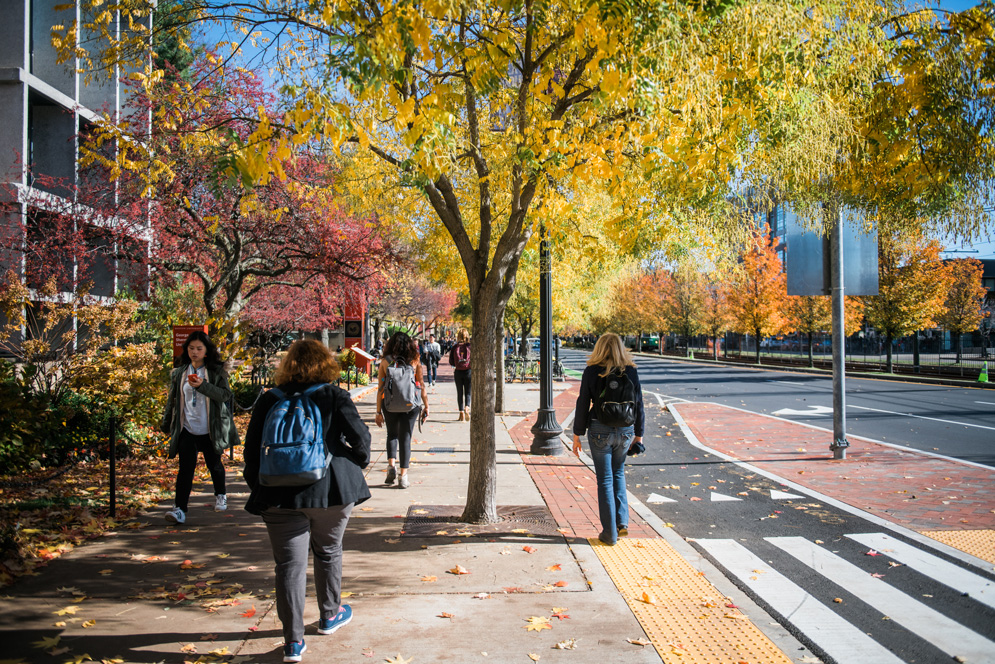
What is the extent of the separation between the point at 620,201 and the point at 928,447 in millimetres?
7551

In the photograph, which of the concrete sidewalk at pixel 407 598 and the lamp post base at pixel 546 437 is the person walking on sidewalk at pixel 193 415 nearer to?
the concrete sidewalk at pixel 407 598

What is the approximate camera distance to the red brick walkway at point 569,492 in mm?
6625

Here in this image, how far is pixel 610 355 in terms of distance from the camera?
616 cm

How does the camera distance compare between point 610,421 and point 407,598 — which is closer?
point 407,598

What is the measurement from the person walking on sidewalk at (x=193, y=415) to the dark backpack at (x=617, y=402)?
359 centimetres

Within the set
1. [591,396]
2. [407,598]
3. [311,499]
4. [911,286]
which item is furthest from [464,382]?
[911,286]

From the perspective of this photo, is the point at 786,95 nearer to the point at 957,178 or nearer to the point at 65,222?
the point at 957,178

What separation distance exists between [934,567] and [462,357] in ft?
34.1

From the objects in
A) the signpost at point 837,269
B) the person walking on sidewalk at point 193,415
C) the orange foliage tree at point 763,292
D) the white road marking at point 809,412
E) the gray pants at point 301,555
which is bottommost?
the white road marking at point 809,412

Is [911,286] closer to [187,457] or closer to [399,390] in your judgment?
[399,390]

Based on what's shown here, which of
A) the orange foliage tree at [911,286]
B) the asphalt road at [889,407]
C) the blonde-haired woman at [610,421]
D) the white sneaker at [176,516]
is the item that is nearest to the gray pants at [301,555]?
the blonde-haired woman at [610,421]

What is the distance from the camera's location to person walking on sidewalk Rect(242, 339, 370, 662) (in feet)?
12.5

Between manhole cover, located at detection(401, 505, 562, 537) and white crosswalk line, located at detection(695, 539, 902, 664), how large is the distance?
5.05 feet

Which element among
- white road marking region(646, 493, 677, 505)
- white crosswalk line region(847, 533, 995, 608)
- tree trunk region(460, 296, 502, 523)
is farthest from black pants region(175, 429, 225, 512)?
white crosswalk line region(847, 533, 995, 608)
